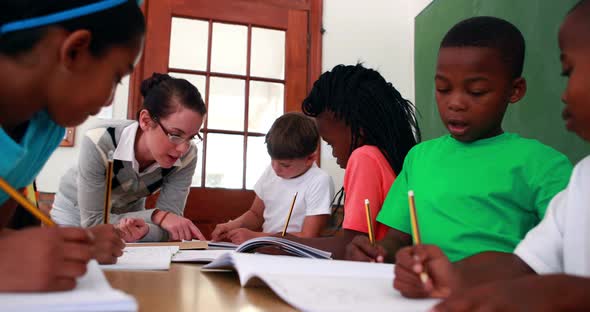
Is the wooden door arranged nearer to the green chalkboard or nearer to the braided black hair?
the green chalkboard

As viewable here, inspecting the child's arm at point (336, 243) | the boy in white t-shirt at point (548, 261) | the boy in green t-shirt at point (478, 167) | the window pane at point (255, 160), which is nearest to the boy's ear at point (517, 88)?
the boy in green t-shirt at point (478, 167)

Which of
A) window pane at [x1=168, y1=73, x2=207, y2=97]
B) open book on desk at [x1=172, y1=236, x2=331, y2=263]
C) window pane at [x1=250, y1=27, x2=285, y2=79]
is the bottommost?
open book on desk at [x1=172, y1=236, x2=331, y2=263]

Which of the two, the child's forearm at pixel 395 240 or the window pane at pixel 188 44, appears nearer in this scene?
the child's forearm at pixel 395 240

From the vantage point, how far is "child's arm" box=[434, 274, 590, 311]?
393 mm

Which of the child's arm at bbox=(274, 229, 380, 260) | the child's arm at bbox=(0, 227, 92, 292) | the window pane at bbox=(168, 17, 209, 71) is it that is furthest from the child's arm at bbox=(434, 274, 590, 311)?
the window pane at bbox=(168, 17, 209, 71)

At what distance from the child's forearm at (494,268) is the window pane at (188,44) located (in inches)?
98.3

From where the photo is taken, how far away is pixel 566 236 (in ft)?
2.03

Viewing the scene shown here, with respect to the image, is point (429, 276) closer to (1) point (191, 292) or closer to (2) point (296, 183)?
(1) point (191, 292)

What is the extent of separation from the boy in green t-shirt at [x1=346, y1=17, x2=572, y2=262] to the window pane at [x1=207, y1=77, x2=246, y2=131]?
2.09 meters

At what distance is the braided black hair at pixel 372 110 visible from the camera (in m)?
1.30

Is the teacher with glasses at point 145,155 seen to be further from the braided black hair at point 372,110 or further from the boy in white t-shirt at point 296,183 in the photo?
the braided black hair at point 372,110

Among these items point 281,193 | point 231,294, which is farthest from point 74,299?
point 281,193

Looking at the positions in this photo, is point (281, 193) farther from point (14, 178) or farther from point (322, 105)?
point (14, 178)

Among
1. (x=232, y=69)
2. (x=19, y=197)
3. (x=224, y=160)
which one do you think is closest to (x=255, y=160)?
(x=224, y=160)
